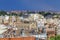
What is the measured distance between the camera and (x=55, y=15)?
917 centimetres

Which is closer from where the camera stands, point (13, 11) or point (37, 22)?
point (13, 11)

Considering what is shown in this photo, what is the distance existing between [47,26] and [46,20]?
60cm

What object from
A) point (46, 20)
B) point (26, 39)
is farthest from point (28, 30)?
point (26, 39)

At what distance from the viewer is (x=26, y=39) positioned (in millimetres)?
3611

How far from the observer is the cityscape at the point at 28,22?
8677mm

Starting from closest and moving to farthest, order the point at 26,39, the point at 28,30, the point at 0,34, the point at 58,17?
the point at 26,39, the point at 0,34, the point at 28,30, the point at 58,17

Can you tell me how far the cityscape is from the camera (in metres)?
8.68

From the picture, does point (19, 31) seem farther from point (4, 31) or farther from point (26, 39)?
point (26, 39)

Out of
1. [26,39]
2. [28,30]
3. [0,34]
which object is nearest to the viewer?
[26,39]

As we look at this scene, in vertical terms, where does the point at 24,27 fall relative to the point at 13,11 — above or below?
below

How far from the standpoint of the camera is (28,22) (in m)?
9.28

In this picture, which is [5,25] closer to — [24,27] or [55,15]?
[24,27]

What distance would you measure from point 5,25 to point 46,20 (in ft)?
5.09

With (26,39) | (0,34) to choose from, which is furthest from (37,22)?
(26,39)
